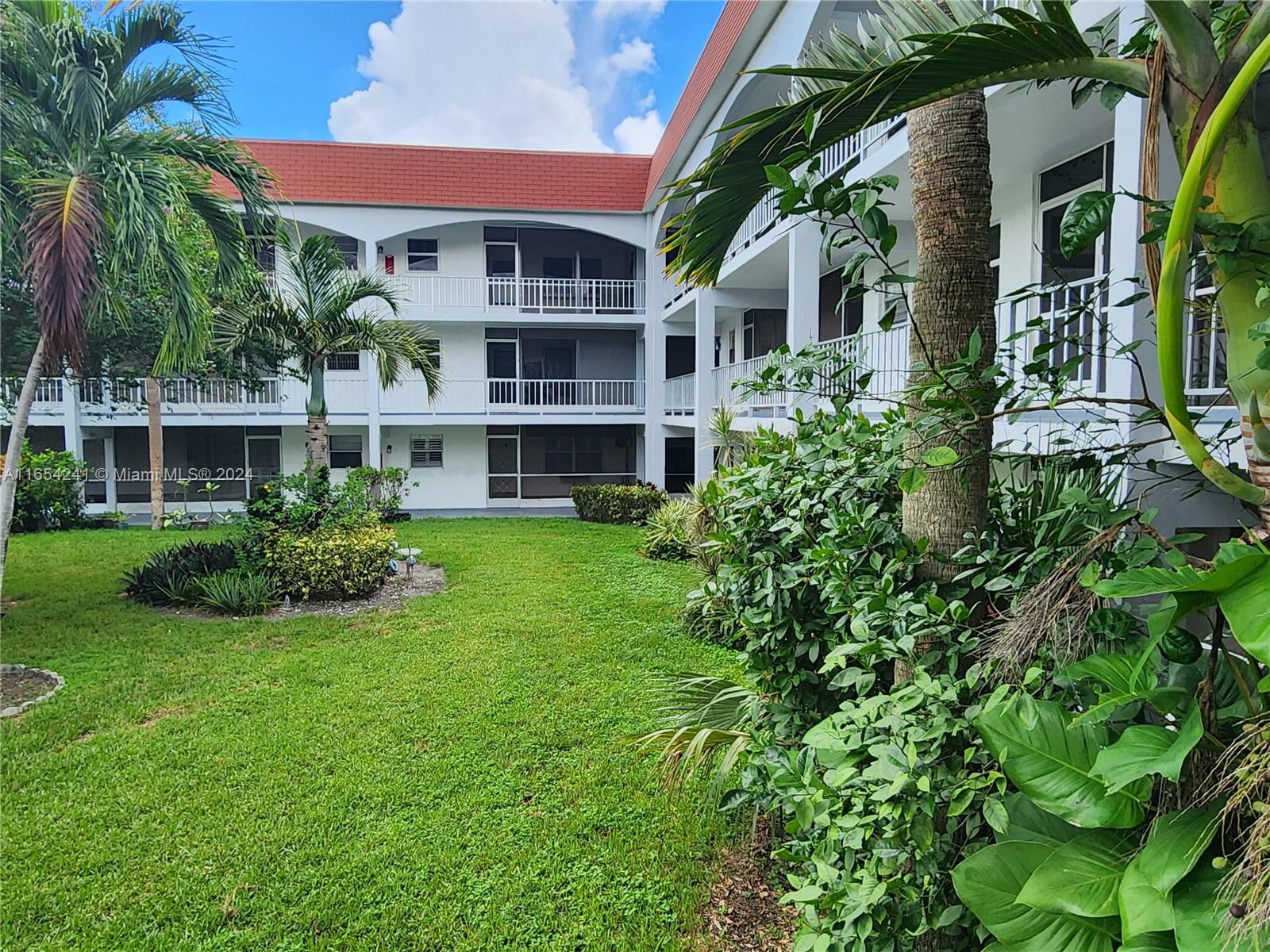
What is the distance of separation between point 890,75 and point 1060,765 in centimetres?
146

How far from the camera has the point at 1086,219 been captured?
67.1 inches

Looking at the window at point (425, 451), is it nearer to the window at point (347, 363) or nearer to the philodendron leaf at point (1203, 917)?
the window at point (347, 363)

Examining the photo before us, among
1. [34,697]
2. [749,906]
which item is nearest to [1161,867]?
[749,906]

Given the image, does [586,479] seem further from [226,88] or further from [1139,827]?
[1139,827]

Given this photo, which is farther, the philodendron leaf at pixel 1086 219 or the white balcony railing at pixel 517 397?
the white balcony railing at pixel 517 397

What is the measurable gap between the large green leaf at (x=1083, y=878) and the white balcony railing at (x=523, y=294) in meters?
17.6

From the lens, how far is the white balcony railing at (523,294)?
17.9m

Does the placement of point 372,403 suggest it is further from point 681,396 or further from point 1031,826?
point 1031,826

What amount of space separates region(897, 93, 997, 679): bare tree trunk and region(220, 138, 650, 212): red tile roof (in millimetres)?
16276

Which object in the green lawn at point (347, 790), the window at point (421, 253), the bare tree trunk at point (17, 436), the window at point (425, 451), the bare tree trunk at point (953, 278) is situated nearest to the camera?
the bare tree trunk at point (953, 278)

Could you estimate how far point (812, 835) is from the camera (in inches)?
93.1

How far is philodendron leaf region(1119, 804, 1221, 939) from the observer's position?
1.25m

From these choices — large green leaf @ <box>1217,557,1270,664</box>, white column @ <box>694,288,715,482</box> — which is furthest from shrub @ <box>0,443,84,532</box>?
large green leaf @ <box>1217,557,1270,664</box>

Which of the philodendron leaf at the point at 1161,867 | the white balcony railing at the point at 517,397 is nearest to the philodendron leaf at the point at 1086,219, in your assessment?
the philodendron leaf at the point at 1161,867
